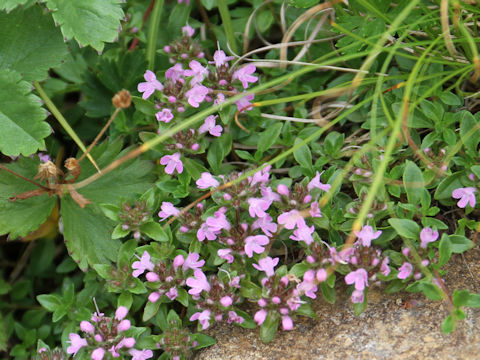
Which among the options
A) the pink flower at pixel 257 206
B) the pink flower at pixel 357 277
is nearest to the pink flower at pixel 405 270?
the pink flower at pixel 357 277

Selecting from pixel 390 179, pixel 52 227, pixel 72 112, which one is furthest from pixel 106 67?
pixel 390 179

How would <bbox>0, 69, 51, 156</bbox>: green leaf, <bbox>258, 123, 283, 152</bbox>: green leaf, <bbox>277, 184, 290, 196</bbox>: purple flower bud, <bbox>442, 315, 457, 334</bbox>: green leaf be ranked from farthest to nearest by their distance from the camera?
<bbox>258, 123, 283, 152</bbox>: green leaf
<bbox>0, 69, 51, 156</bbox>: green leaf
<bbox>277, 184, 290, 196</bbox>: purple flower bud
<bbox>442, 315, 457, 334</bbox>: green leaf

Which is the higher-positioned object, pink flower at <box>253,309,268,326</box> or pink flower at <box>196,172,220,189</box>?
pink flower at <box>196,172,220,189</box>

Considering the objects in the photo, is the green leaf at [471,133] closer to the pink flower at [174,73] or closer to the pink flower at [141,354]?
the pink flower at [174,73]

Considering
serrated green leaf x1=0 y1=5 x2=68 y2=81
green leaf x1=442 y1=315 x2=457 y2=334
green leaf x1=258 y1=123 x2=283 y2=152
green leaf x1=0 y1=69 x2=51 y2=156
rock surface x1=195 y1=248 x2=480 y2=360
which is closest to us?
green leaf x1=442 y1=315 x2=457 y2=334

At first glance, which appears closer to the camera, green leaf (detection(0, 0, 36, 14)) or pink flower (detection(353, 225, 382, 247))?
pink flower (detection(353, 225, 382, 247))

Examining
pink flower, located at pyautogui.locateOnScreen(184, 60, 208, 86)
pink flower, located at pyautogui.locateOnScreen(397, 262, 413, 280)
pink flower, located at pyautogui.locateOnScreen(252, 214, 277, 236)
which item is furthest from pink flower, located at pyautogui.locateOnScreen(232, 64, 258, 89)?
pink flower, located at pyautogui.locateOnScreen(397, 262, 413, 280)

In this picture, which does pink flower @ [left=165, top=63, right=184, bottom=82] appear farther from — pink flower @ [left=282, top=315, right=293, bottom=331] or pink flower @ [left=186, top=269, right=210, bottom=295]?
pink flower @ [left=282, top=315, right=293, bottom=331]

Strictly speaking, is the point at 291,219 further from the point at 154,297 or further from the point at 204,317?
the point at 154,297
